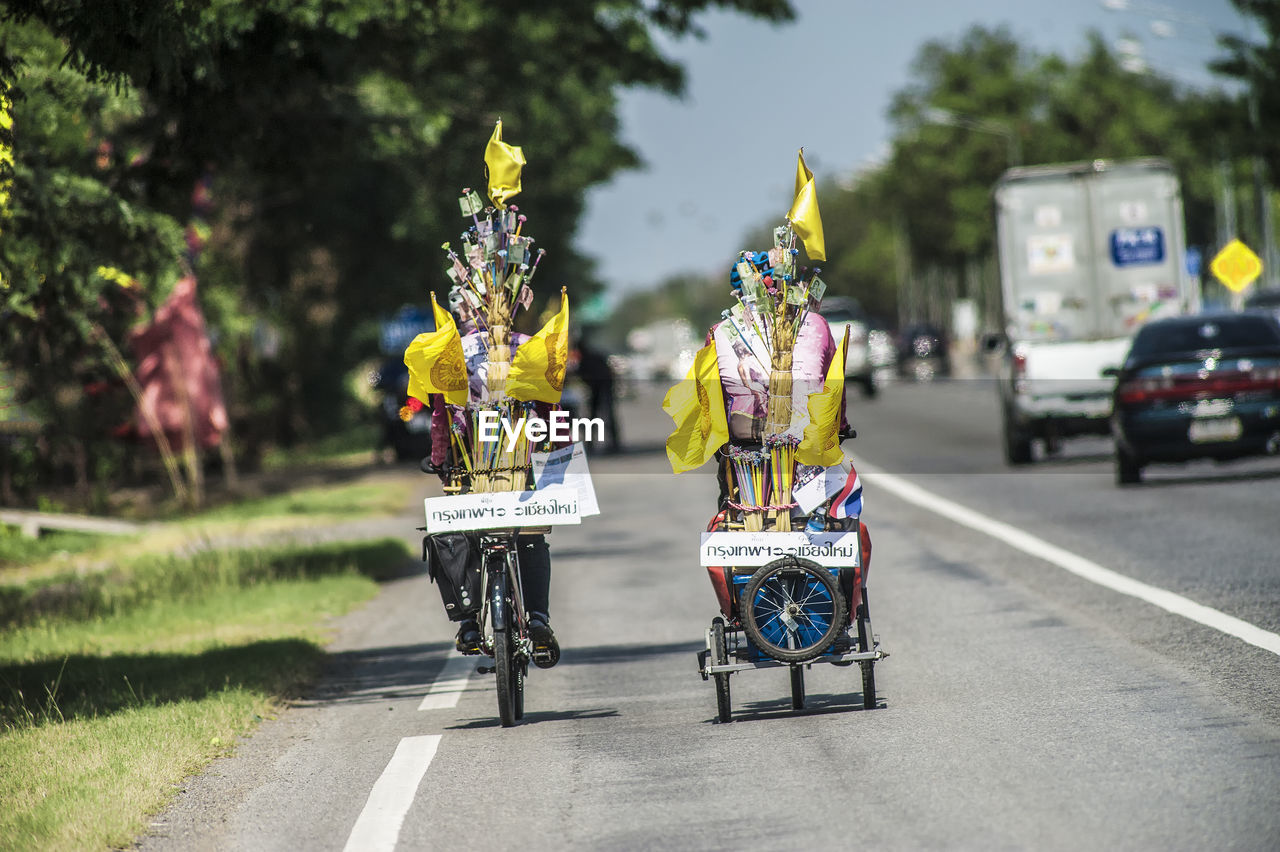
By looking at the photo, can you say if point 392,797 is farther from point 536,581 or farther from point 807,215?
point 807,215

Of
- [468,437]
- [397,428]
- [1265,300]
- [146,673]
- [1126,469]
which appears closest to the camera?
[468,437]

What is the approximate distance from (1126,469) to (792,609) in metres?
11.8

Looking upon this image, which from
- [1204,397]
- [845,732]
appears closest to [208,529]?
[1204,397]

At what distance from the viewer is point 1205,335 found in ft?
60.9

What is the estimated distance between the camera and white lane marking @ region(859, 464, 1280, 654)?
946 cm

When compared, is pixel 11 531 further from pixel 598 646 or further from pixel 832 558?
pixel 832 558

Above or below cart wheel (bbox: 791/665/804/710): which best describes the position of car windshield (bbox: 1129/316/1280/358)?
above

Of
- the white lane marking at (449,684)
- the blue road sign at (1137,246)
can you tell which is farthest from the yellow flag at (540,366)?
the blue road sign at (1137,246)

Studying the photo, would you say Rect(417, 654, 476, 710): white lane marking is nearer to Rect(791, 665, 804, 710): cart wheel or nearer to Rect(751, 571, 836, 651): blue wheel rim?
Rect(791, 665, 804, 710): cart wheel

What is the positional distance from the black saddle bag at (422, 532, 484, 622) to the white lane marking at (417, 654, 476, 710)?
907 millimetres

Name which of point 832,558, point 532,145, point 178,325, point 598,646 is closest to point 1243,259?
point 532,145

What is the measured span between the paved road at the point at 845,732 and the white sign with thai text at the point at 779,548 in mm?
729

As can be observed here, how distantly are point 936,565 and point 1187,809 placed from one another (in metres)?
8.31

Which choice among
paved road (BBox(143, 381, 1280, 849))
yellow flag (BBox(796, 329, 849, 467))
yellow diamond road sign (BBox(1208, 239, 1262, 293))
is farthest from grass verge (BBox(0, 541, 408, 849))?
yellow diamond road sign (BBox(1208, 239, 1262, 293))
